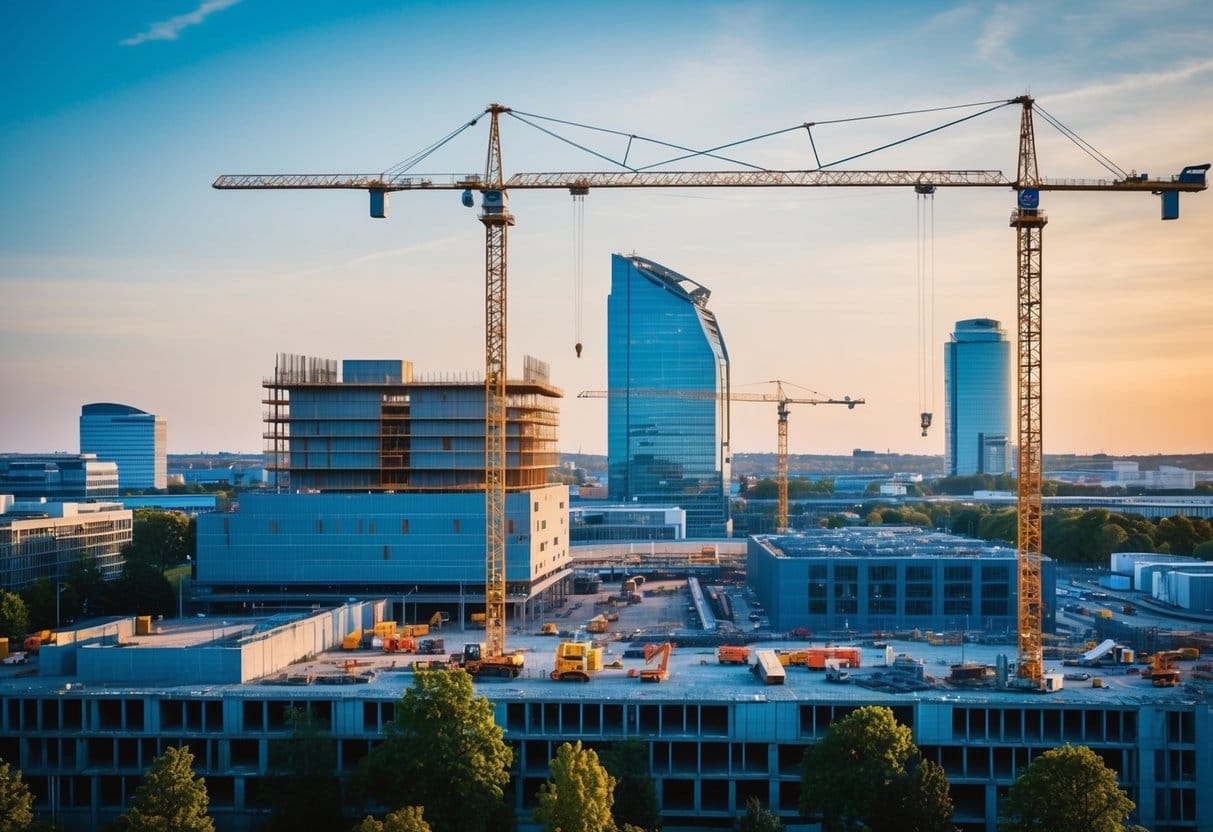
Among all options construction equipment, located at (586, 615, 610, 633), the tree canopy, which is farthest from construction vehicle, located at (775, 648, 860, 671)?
construction equipment, located at (586, 615, 610, 633)

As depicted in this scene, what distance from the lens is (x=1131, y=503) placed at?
16712 centimetres

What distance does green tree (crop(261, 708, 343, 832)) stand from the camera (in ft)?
129

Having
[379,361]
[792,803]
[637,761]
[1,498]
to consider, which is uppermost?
[379,361]

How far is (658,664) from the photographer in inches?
2120

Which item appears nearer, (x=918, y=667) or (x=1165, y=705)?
(x=1165, y=705)

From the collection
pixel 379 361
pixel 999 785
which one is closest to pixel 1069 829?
pixel 999 785

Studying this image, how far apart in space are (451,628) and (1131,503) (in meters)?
126

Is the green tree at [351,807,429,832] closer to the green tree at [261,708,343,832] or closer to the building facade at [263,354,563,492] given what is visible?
the green tree at [261,708,343,832]

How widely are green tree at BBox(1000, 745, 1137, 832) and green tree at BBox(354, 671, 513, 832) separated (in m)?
16.4

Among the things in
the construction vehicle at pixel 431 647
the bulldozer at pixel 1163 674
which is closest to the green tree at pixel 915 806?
the bulldozer at pixel 1163 674

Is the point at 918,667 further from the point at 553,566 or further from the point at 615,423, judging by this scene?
the point at 615,423

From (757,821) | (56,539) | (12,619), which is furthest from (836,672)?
(56,539)

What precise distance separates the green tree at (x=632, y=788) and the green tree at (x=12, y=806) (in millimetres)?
18298

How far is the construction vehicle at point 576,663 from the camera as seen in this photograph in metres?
49.6
